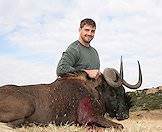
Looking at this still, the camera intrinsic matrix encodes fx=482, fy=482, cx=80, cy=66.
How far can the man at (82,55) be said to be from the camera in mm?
9953

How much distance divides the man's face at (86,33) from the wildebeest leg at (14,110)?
2178mm

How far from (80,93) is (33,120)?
45.7 inches

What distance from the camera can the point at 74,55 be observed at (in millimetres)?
10156

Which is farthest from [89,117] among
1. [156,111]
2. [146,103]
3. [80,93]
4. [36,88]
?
[146,103]

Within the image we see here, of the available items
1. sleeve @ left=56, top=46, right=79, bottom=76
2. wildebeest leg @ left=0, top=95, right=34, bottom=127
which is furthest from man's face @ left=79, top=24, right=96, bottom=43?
wildebeest leg @ left=0, top=95, right=34, bottom=127

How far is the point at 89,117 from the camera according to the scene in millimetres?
9375

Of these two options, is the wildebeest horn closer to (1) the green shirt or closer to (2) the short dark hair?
(1) the green shirt

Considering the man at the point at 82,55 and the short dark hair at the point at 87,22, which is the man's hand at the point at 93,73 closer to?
the man at the point at 82,55

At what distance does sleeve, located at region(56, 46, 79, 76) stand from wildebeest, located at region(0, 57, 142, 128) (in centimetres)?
13

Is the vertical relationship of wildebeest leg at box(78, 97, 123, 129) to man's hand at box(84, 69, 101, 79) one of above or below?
below

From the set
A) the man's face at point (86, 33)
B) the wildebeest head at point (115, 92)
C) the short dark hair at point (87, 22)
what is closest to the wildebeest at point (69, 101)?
the wildebeest head at point (115, 92)

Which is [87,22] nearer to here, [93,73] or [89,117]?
[93,73]

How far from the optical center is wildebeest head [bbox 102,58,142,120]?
980cm

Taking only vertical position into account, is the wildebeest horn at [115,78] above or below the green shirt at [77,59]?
below
